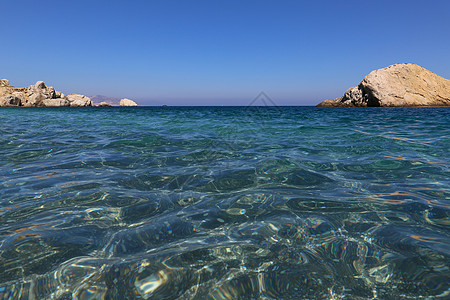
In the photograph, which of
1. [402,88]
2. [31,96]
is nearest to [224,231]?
[402,88]

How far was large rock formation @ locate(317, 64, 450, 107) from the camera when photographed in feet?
213

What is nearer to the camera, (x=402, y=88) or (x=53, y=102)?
(x=402, y=88)

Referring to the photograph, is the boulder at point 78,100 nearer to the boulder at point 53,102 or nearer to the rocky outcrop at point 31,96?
the rocky outcrop at point 31,96

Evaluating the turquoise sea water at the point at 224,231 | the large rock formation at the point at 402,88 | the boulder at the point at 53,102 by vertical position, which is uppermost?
the large rock formation at the point at 402,88

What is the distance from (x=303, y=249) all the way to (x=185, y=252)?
1037mm

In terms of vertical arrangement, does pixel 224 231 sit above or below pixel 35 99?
below

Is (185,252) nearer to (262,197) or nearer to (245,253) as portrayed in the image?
(245,253)

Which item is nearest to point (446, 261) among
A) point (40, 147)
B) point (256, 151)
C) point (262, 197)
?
point (262, 197)

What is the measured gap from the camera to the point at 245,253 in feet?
6.58

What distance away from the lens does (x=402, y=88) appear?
66.3 metres

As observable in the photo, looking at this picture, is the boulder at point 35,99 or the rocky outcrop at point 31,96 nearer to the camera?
the rocky outcrop at point 31,96

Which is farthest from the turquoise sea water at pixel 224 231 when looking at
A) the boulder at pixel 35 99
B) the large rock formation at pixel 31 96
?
the boulder at pixel 35 99

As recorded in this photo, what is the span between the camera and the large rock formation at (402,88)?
213 feet

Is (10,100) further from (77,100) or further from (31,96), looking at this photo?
(77,100)
